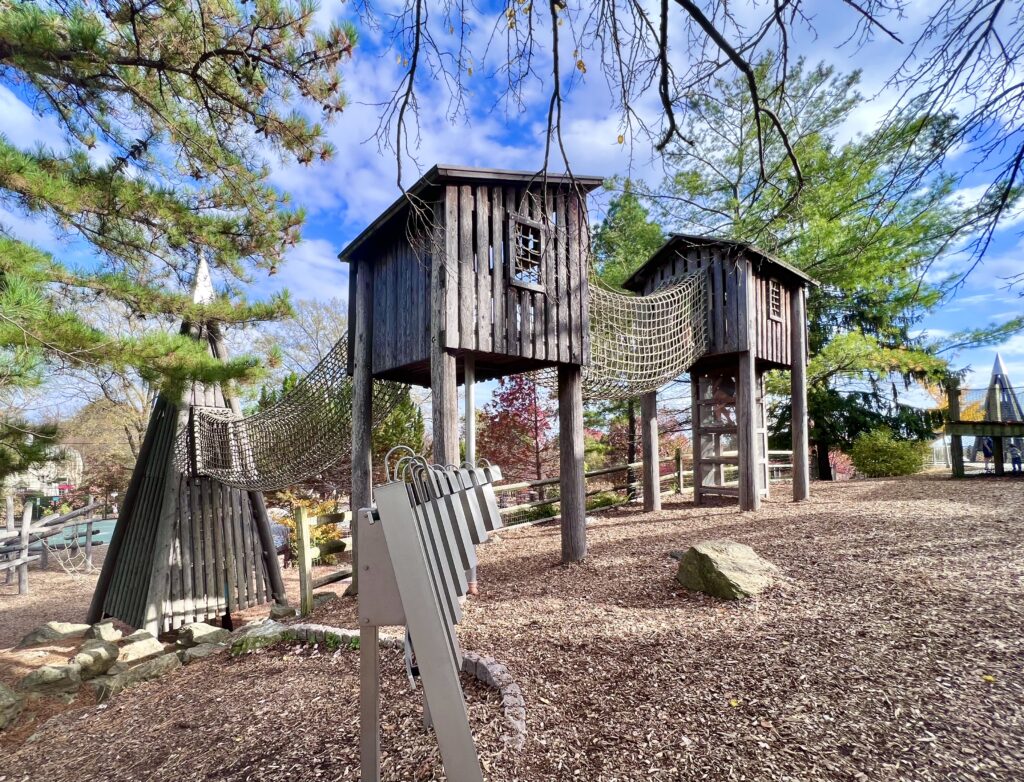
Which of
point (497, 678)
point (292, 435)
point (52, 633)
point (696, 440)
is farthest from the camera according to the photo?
point (696, 440)

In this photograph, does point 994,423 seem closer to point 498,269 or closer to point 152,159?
point 498,269

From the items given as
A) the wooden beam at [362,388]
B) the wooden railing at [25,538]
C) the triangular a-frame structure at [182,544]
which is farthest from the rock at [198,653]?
the wooden railing at [25,538]

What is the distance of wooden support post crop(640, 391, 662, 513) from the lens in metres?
8.15

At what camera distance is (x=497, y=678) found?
8.07ft

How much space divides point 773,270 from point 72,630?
1077cm

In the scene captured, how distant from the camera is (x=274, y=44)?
12.5 ft

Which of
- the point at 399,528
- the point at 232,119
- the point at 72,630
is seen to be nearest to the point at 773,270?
the point at 232,119

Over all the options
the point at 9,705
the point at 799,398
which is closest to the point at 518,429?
the point at 799,398

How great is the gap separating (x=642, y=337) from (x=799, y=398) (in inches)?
124

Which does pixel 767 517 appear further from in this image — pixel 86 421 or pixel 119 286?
pixel 86 421

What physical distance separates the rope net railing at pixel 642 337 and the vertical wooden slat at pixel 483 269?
1.59 m

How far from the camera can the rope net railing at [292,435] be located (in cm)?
561

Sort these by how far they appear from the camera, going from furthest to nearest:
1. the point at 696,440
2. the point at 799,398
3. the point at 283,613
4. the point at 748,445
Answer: the point at 696,440 < the point at 799,398 < the point at 748,445 < the point at 283,613

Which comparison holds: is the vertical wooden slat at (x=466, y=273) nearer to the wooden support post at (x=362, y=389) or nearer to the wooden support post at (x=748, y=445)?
the wooden support post at (x=362, y=389)
